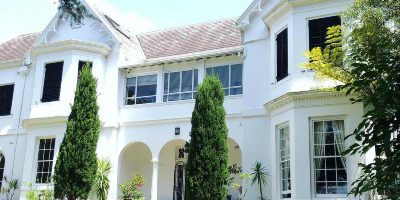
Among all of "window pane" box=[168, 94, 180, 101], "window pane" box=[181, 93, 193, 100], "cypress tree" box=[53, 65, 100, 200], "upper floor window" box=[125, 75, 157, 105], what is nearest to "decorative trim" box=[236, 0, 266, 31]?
"window pane" box=[181, 93, 193, 100]

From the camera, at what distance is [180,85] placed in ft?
70.7

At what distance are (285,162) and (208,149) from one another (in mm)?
2784

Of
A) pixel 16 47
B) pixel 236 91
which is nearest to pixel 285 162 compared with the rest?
pixel 236 91

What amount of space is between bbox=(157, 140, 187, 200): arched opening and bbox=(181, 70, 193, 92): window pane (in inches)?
97.7

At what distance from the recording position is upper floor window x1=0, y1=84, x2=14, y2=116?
24.8 meters

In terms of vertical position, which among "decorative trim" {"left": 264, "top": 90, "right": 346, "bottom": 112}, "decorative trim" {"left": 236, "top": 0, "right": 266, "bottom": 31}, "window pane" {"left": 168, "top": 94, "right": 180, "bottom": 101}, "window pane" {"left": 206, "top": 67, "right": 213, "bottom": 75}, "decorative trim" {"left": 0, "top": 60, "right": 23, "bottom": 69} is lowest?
"decorative trim" {"left": 264, "top": 90, "right": 346, "bottom": 112}

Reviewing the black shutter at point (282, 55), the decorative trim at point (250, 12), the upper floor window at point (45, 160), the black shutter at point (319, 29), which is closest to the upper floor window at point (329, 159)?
the black shutter at point (282, 55)

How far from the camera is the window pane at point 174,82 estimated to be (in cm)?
2164

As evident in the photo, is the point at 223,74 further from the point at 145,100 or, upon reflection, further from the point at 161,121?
the point at 145,100

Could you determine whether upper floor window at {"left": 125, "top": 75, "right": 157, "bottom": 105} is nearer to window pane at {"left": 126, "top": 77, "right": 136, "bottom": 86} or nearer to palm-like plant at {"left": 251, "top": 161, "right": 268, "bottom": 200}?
window pane at {"left": 126, "top": 77, "right": 136, "bottom": 86}

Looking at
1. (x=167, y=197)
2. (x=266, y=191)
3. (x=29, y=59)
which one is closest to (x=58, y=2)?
(x=266, y=191)

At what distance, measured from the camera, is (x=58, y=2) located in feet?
32.1

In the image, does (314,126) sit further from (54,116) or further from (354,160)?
(54,116)

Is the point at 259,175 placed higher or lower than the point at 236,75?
lower
